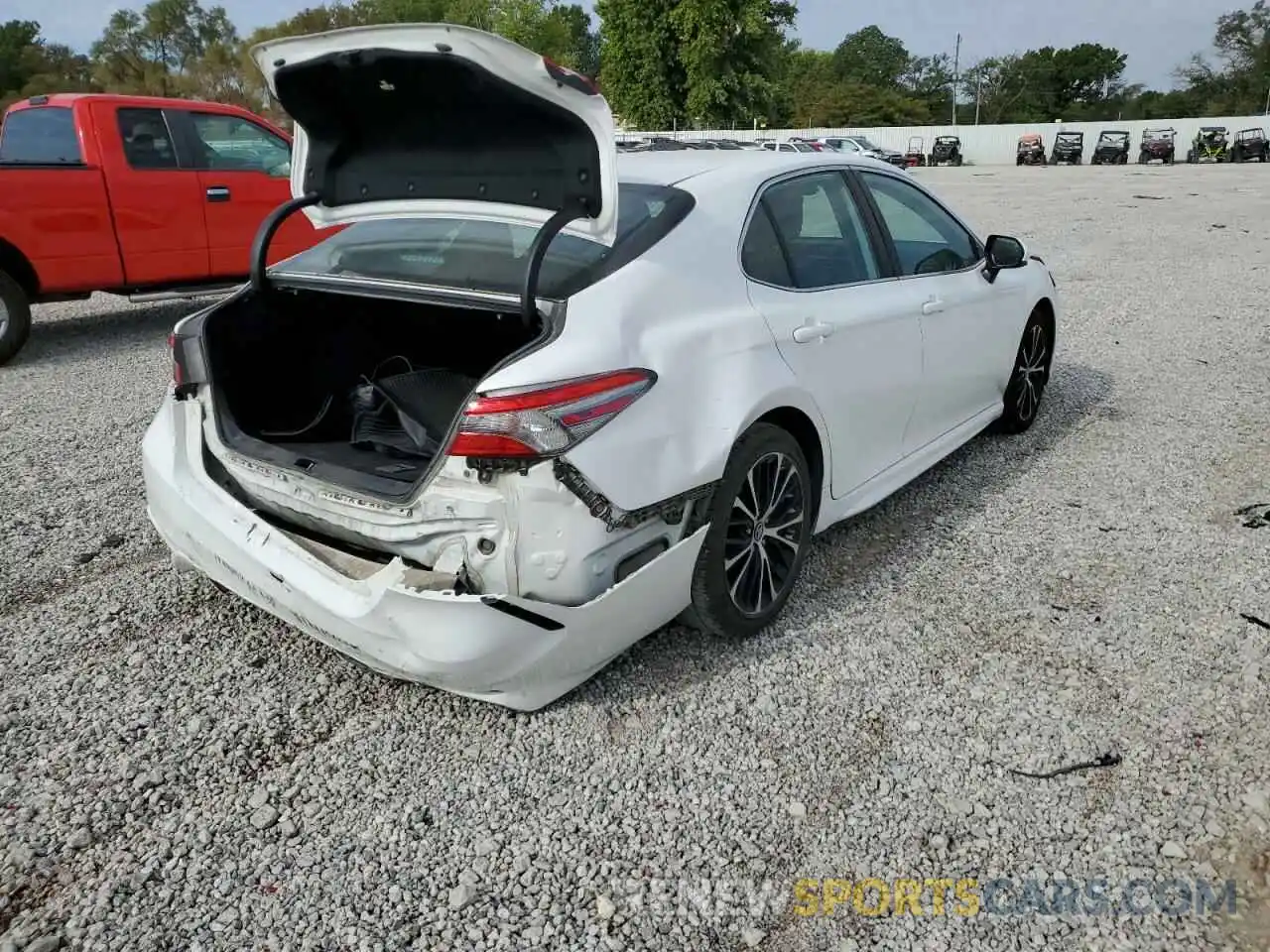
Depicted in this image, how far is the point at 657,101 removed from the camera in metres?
58.1

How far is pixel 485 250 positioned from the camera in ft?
10.5

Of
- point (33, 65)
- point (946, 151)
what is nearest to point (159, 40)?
point (33, 65)

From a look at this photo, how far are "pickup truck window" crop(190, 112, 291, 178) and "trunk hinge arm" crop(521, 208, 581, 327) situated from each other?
662cm

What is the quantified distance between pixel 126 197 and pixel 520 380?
6.59 m

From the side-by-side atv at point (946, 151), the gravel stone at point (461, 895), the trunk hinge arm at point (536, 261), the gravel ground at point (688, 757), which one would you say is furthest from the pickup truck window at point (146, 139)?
the side-by-side atv at point (946, 151)

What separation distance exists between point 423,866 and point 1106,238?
48.5ft

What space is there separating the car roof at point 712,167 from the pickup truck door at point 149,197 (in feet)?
18.4

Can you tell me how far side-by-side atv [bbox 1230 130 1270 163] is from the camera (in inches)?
1607

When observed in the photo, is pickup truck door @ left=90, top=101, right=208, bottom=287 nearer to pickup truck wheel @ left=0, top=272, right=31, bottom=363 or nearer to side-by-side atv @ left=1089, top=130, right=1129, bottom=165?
pickup truck wheel @ left=0, top=272, right=31, bottom=363

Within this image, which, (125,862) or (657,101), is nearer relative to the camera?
(125,862)

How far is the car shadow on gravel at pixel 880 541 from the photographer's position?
317 centimetres

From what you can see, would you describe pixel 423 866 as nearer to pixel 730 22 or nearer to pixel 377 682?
pixel 377 682

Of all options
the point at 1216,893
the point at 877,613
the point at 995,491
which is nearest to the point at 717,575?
the point at 877,613

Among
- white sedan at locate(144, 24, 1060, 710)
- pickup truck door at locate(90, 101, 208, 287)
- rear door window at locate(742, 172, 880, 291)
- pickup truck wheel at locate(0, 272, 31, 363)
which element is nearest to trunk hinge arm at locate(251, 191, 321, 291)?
white sedan at locate(144, 24, 1060, 710)
